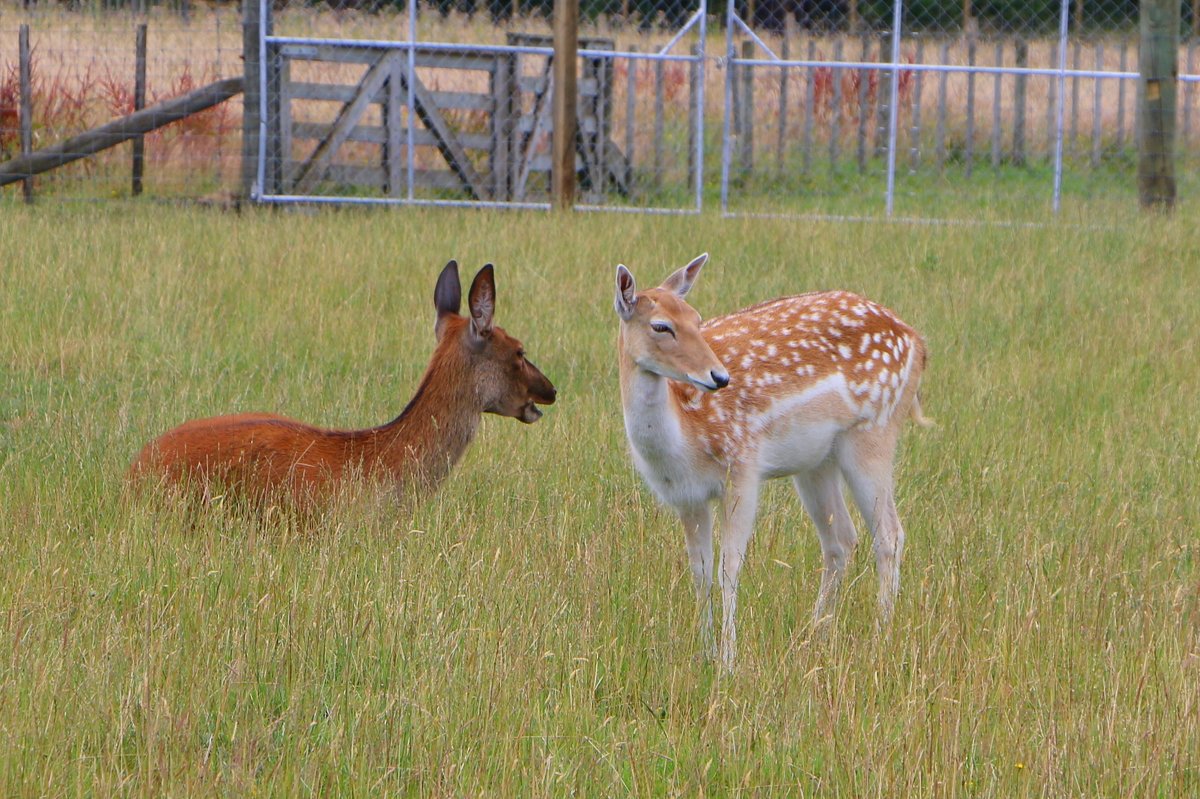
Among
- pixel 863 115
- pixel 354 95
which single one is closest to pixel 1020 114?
pixel 863 115

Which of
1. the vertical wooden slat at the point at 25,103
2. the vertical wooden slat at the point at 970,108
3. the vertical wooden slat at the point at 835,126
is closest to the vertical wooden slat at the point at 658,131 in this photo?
the vertical wooden slat at the point at 835,126

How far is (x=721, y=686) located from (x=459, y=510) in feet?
5.84

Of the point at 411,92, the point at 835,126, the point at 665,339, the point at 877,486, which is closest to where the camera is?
the point at 665,339

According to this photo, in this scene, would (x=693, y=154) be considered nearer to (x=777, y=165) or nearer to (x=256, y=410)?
(x=777, y=165)

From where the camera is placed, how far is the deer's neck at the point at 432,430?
A: 19.4ft

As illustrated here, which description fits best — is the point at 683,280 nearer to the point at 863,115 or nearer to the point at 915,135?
the point at 863,115

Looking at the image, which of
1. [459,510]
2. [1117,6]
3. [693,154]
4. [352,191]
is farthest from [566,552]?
[1117,6]

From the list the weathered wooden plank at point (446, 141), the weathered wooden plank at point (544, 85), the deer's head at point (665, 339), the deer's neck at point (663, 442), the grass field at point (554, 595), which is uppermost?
the weathered wooden plank at point (544, 85)

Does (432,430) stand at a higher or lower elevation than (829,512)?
higher

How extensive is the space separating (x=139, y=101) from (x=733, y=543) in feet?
36.6

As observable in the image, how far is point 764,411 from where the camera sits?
5.45 meters

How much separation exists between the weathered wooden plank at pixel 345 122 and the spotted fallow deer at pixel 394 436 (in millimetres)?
7946

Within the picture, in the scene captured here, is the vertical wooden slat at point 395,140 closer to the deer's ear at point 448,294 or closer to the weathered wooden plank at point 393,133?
the weathered wooden plank at point 393,133

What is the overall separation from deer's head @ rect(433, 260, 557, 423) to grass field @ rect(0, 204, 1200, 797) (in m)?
0.32
